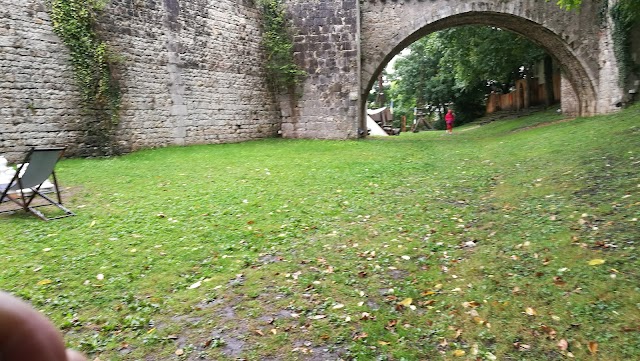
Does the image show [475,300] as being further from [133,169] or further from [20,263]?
[133,169]

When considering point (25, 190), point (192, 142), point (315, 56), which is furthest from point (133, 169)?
point (315, 56)

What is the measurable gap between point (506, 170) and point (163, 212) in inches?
231

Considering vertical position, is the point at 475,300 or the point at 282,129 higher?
the point at 282,129

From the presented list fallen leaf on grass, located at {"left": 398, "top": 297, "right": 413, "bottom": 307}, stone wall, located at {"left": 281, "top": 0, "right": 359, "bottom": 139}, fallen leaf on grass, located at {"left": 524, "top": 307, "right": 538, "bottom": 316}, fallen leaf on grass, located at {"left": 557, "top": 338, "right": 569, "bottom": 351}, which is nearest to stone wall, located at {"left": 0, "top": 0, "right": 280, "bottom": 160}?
stone wall, located at {"left": 281, "top": 0, "right": 359, "bottom": 139}

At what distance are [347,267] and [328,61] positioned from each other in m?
12.5

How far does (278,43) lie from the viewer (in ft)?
51.0

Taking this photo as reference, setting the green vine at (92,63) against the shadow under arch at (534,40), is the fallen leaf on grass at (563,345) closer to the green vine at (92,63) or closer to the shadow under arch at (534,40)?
the green vine at (92,63)

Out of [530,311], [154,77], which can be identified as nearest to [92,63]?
[154,77]

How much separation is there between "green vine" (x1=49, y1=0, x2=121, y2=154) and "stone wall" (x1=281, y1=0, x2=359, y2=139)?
6671 millimetres

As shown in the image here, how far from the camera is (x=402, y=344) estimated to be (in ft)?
9.32

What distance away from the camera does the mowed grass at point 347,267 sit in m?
2.86

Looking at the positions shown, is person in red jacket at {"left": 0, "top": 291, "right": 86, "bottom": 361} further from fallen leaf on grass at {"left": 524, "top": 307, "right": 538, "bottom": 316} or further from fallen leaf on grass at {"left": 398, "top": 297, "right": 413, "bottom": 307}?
fallen leaf on grass at {"left": 524, "top": 307, "right": 538, "bottom": 316}

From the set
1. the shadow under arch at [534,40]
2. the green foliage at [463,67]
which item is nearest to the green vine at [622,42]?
the shadow under arch at [534,40]

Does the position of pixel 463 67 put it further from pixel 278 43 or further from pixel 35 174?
pixel 35 174
